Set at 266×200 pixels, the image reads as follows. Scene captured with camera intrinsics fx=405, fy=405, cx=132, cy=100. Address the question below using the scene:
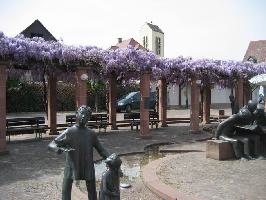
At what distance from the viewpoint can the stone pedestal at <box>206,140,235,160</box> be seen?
37.6 feet

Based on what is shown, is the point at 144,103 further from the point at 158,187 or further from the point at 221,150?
the point at 158,187

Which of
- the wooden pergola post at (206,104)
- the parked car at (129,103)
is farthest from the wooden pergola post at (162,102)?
the parked car at (129,103)

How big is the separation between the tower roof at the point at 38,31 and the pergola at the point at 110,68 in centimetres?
2451

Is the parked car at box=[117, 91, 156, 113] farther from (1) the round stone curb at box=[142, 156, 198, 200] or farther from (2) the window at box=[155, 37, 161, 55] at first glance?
(2) the window at box=[155, 37, 161, 55]

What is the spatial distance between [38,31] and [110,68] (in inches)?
1104

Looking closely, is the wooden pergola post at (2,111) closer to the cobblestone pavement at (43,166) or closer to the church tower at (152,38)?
the cobblestone pavement at (43,166)

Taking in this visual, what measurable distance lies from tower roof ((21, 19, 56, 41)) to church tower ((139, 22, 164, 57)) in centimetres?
2247

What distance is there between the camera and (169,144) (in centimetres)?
1594

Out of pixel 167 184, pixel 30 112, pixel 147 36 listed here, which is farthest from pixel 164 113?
pixel 147 36

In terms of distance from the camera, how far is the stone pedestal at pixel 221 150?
37.6 feet

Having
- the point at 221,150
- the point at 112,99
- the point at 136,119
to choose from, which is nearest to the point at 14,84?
the point at 112,99

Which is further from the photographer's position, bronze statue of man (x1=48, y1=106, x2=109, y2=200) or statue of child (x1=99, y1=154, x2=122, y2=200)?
bronze statue of man (x1=48, y1=106, x2=109, y2=200)

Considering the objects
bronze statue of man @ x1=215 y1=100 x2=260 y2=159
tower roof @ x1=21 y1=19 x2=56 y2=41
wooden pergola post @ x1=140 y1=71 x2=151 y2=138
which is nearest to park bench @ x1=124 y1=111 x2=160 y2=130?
wooden pergola post @ x1=140 y1=71 x2=151 y2=138

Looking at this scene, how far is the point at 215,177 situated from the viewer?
366 inches
